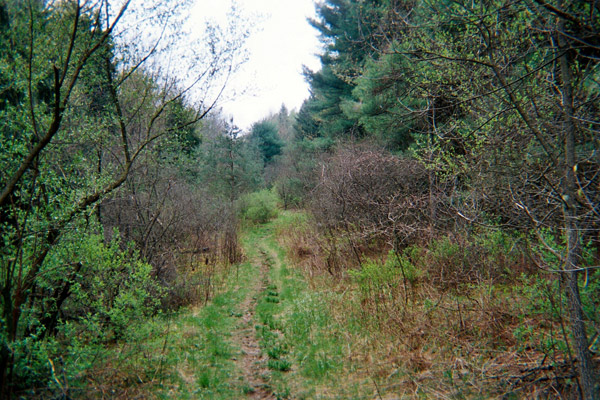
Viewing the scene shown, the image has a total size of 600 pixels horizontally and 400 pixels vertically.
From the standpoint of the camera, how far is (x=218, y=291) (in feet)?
32.7

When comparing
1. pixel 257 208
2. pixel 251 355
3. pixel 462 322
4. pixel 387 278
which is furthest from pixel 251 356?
pixel 257 208

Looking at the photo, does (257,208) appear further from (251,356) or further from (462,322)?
(462,322)

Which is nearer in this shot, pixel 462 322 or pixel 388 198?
pixel 462 322

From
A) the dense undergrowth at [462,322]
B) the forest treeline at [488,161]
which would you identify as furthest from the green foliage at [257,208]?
the dense undergrowth at [462,322]

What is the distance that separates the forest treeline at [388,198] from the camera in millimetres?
3711

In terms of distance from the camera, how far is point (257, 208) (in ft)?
73.2

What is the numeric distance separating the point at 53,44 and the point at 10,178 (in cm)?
247

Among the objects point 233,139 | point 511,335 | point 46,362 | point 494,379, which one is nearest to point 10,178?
point 46,362

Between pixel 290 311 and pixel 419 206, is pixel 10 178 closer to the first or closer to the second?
pixel 290 311

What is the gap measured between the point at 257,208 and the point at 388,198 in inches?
591

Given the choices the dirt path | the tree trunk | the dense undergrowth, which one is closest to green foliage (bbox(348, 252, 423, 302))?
the dense undergrowth

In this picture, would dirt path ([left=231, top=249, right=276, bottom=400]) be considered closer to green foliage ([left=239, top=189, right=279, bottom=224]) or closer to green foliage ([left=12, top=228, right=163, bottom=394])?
green foliage ([left=12, top=228, right=163, bottom=394])

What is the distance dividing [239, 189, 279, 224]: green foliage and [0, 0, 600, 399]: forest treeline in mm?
10164

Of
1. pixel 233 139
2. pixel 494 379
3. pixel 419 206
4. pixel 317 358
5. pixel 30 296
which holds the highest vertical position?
pixel 233 139
